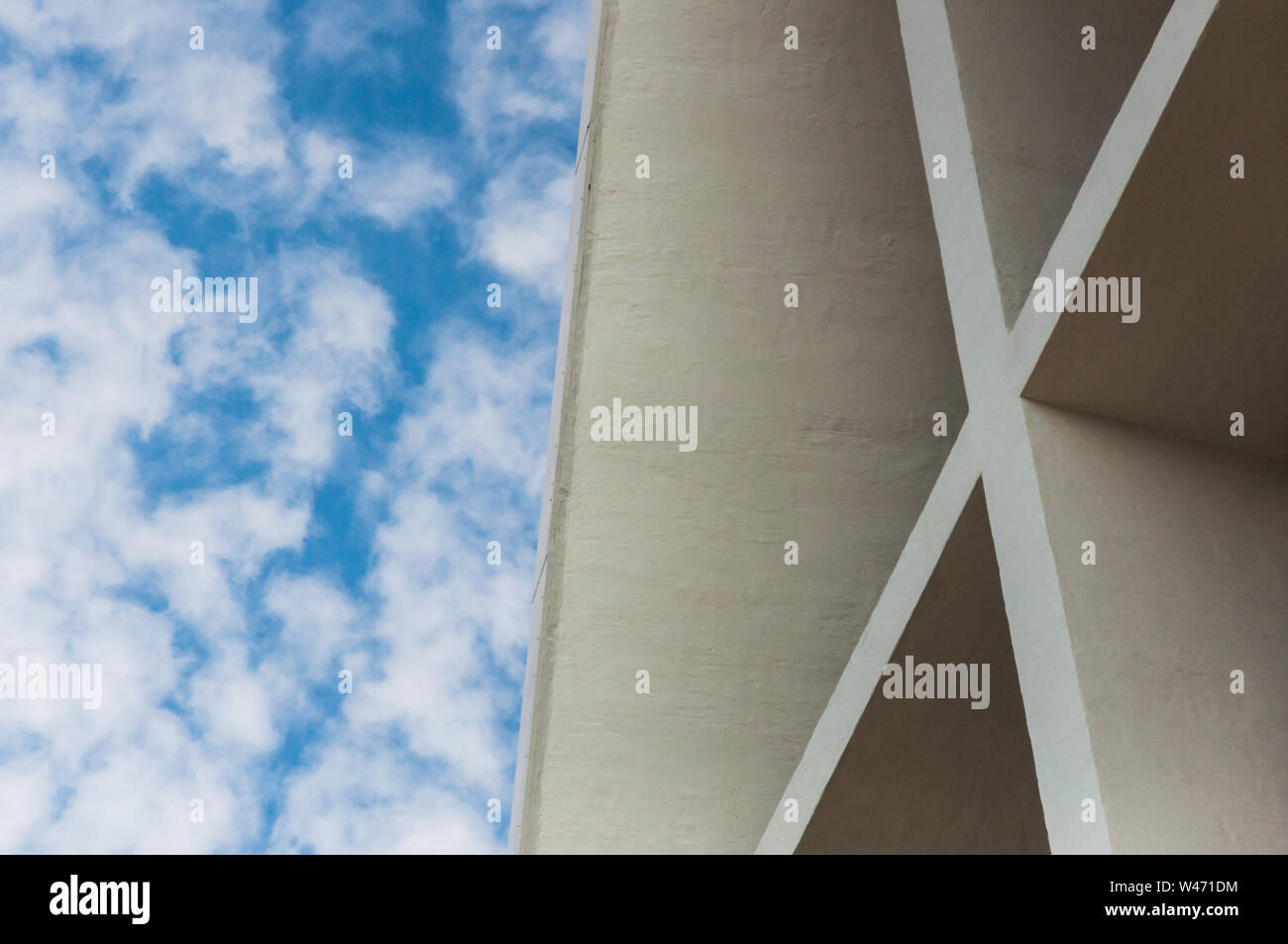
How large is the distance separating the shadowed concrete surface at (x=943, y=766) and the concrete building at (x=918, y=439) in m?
0.01

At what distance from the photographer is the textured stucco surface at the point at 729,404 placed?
4961 millimetres

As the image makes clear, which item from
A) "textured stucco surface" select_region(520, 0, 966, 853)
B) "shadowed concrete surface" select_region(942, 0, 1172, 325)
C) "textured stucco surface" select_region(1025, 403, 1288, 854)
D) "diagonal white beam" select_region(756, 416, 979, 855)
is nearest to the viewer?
"textured stucco surface" select_region(1025, 403, 1288, 854)

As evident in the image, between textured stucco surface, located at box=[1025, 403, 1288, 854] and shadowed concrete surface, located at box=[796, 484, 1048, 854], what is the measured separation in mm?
585

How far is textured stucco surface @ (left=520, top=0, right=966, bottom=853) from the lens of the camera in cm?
496

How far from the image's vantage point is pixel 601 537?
5.22 meters

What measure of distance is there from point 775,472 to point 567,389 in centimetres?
83

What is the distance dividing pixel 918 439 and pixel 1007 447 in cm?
213
